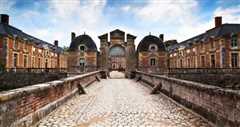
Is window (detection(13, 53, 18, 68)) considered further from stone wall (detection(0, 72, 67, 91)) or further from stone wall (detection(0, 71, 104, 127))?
stone wall (detection(0, 71, 104, 127))

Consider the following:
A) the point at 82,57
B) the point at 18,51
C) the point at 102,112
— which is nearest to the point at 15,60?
the point at 18,51

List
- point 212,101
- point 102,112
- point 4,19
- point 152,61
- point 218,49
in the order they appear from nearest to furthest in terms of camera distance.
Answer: point 212,101, point 102,112, point 218,49, point 152,61, point 4,19

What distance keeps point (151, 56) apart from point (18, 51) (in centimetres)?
2022

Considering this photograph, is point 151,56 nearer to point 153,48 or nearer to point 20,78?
point 153,48

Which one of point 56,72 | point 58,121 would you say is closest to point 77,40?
point 56,72

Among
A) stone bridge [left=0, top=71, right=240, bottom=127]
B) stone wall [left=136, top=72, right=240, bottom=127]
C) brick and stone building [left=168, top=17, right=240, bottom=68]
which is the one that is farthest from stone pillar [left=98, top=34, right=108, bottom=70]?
stone wall [left=136, top=72, right=240, bottom=127]

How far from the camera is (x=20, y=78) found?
88.2ft

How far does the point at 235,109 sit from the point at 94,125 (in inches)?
120

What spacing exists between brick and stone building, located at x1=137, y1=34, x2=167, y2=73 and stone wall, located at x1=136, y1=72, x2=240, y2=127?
2315 cm

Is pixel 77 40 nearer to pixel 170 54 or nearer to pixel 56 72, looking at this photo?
pixel 56 72

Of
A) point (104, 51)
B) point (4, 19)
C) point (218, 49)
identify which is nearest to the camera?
point (218, 49)

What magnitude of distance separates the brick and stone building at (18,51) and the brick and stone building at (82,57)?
23.5 ft

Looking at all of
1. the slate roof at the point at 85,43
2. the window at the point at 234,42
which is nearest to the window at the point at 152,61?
the slate roof at the point at 85,43

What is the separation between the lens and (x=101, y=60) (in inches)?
1145
